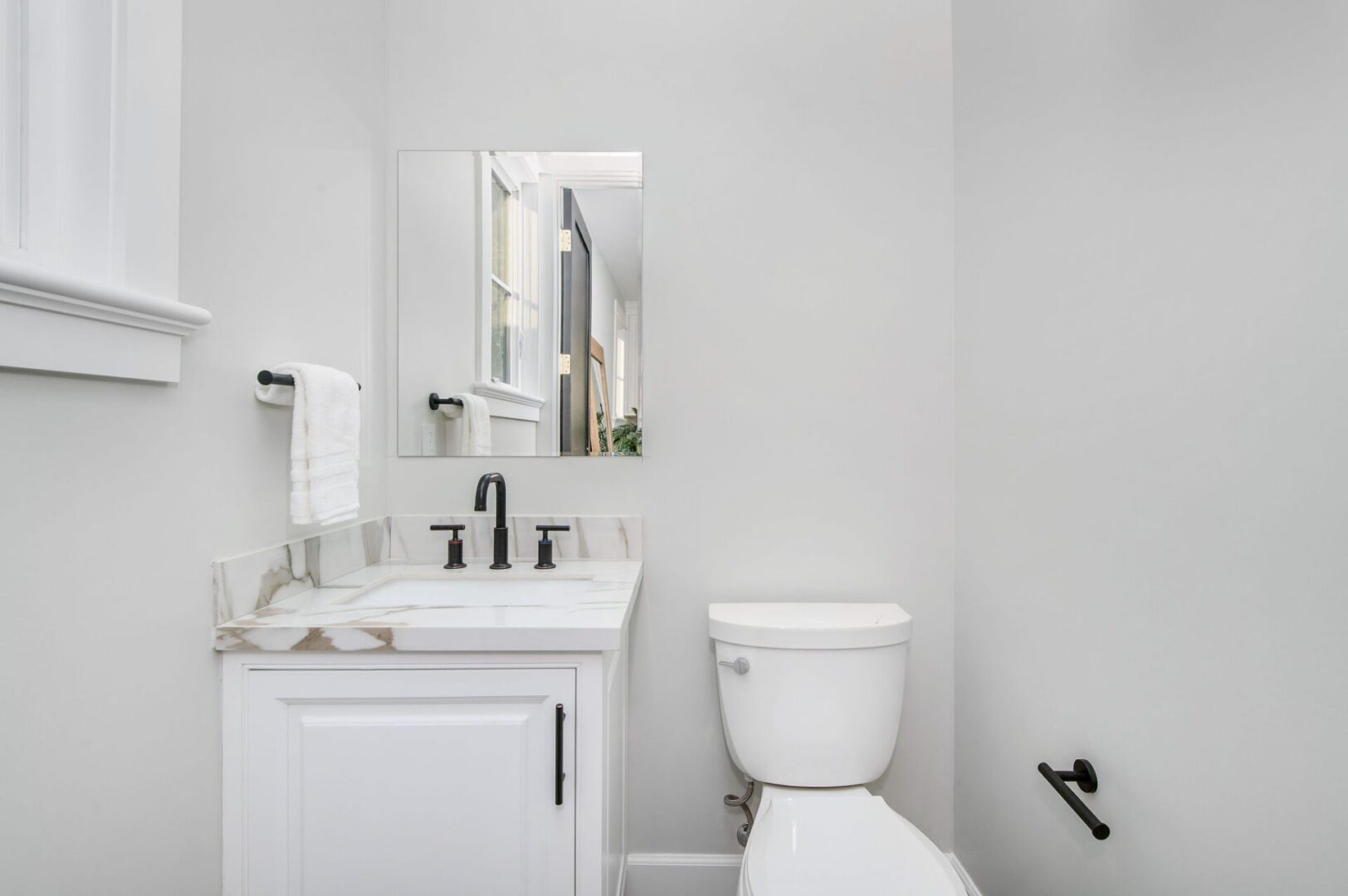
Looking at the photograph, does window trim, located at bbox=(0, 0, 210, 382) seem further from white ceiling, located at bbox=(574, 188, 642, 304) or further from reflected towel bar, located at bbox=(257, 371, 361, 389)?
white ceiling, located at bbox=(574, 188, 642, 304)

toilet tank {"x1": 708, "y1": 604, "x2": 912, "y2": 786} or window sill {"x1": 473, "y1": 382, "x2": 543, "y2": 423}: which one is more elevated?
window sill {"x1": 473, "y1": 382, "x2": 543, "y2": 423}

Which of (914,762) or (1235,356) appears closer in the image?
(1235,356)

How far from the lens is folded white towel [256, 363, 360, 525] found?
1.10 m

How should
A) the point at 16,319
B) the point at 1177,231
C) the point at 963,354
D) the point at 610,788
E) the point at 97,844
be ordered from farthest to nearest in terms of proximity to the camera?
the point at 963,354 → the point at 610,788 → the point at 1177,231 → the point at 97,844 → the point at 16,319

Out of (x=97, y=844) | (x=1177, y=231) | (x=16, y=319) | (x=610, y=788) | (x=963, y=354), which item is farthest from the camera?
(x=963, y=354)

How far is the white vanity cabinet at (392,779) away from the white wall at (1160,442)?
2.85ft

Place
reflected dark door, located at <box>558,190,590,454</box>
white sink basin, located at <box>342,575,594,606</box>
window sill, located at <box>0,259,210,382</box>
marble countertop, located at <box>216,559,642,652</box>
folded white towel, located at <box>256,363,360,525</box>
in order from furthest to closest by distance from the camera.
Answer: reflected dark door, located at <box>558,190,590,454</box> < white sink basin, located at <box>342,575,594,606</box> < folded white towel, located at <box>256,363,360,525</box> < marble countertop, located at <box>216,559,642,652</box> < window sill, located at <box>0,259,210,382</box>

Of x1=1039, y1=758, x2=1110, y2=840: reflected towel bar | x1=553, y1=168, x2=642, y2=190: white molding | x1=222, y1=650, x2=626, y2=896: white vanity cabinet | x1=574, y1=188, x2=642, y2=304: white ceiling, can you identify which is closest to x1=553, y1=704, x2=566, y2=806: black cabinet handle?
x1=222, y1=650, x2=626, y2=896: white vanity cabinet

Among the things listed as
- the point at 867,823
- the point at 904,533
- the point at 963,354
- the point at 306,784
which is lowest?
the point at 867,823

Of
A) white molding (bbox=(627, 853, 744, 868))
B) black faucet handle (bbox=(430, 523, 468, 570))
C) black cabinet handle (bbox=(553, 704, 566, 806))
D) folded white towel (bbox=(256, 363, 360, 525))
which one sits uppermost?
folded white towel (bbox=(256, 363, 360, 525))

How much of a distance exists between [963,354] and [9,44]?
167 centimetres

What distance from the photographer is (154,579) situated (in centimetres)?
88

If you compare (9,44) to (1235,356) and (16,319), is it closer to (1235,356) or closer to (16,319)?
(16,319)

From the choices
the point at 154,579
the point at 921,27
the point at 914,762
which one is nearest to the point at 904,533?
the point at 914,762
